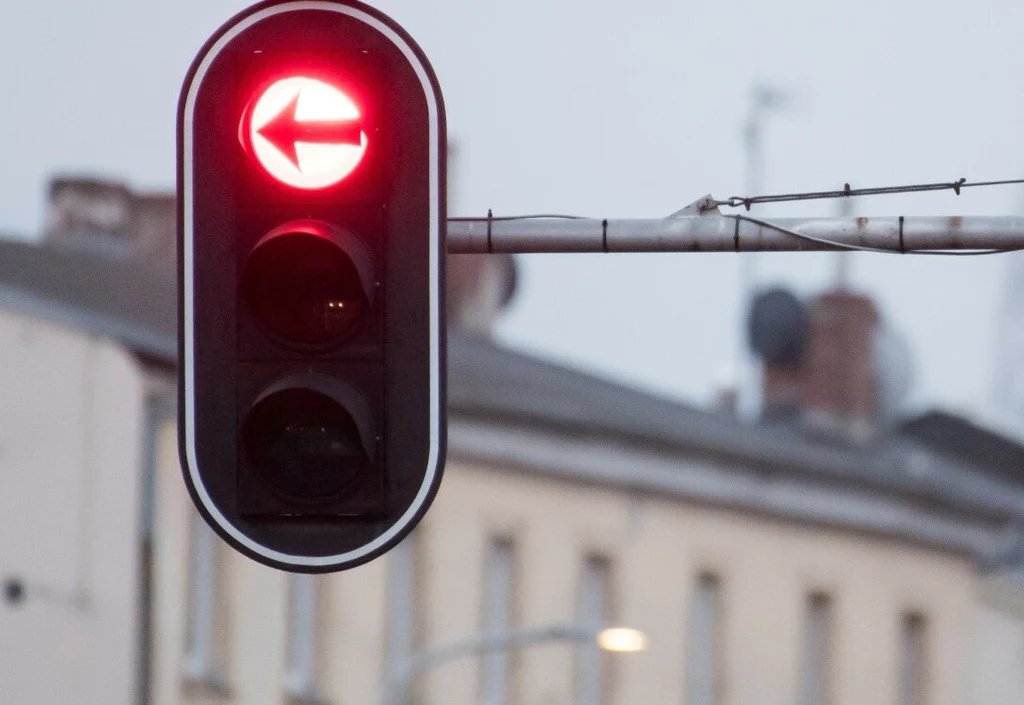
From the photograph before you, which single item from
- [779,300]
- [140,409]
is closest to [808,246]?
[140,409]

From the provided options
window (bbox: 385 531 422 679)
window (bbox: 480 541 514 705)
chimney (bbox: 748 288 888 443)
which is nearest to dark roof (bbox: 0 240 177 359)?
window (bbox: 385 531 422 679)

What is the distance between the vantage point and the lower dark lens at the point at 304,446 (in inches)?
190

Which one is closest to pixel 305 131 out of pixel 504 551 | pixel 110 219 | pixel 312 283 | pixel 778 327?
pixel 312 283

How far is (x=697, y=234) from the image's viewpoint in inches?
223

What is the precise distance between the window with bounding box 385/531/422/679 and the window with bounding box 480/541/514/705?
877 millimetres

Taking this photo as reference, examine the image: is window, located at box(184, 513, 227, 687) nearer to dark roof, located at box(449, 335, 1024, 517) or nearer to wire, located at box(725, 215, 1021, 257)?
dark roof, located at box(449, 335, 1024, 517)

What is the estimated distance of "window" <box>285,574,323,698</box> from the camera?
30.3 meters

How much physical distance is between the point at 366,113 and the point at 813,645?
2980 cm

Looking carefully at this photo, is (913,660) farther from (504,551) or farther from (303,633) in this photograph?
(303,633)

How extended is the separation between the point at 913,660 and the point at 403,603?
7.87m

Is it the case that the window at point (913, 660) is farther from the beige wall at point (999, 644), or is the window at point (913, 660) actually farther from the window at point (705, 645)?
the window at point (705, 645)

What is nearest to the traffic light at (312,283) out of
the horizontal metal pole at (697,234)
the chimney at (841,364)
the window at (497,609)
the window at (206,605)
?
the horizontal metal pole at (697,234)

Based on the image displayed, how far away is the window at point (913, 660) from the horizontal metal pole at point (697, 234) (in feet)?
97.3

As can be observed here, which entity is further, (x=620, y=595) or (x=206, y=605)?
(x=620, y=595)
